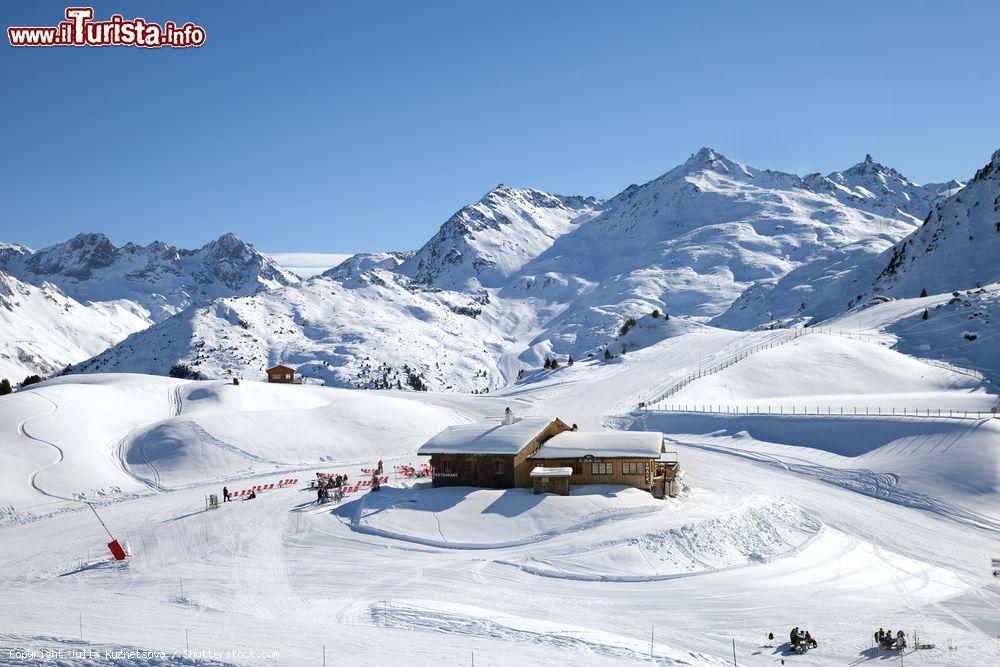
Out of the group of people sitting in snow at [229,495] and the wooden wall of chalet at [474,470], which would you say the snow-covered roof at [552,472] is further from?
the group of people sitting in snow at [229,495]

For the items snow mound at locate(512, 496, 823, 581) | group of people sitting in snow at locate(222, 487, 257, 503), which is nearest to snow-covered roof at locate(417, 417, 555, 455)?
snow mound at locate(512, 496, 823, 581)

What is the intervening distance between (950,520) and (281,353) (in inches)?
6775

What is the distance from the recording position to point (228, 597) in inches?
1132

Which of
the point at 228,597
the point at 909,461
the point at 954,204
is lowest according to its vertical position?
the point at 228,597

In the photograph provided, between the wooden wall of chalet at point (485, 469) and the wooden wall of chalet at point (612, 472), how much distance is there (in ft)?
3.87

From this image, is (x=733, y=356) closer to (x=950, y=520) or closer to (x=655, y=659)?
(x=950, y=520)

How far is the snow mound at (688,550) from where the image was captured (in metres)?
31.2

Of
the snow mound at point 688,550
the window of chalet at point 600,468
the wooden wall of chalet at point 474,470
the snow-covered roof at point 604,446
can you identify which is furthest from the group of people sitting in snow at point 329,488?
the snow mound at point 688,550

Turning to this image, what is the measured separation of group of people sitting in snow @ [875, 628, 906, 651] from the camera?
23.1 meters

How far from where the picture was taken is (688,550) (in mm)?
33000

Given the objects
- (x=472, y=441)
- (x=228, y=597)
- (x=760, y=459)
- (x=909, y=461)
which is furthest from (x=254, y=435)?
(x=909, y=461)

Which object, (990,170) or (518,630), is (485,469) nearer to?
(518,630)

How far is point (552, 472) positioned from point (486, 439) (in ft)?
18.4

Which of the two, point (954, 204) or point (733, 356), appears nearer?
point (733, 356)
